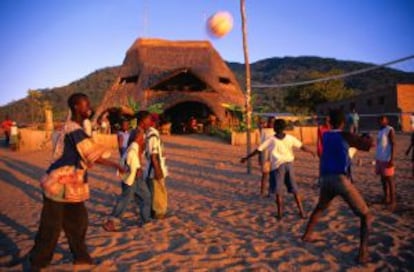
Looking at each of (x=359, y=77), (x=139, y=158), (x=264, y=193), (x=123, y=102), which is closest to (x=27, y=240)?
(x=139, y=158)

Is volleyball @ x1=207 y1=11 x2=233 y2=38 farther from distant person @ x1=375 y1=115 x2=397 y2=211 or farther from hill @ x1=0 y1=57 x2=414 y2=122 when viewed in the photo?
hill @ x1=0 y1=57 x2=414 y2=122

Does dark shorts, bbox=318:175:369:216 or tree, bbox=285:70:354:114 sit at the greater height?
tree, bbox=285:70:354:114

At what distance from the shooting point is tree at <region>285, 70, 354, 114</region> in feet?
125

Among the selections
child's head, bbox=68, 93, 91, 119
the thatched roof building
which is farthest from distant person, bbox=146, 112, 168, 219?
the thatched roof building

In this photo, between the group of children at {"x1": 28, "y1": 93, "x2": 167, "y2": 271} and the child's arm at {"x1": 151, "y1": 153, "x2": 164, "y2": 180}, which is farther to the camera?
the child's arm at {"x1": 151, "y1": 153, "x2": 164, "y2": 180}

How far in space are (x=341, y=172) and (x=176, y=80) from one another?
2502 cm

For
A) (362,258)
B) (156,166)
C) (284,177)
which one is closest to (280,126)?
(284,177)

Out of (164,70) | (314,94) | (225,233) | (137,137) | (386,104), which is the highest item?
(164,70)

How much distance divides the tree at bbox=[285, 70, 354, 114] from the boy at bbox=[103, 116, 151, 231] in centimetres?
3494

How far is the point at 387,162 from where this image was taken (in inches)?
236

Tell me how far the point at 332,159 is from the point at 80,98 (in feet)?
8.97

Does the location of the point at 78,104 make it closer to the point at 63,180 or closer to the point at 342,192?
the point at 63,180

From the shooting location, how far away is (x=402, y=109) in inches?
990

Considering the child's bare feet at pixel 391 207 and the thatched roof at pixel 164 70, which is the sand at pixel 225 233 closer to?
the child's bare feet at pixel 391 207
